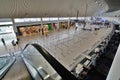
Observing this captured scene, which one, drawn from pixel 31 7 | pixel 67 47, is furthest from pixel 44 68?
pixel 31 7

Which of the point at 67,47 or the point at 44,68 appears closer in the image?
the point at 44,68

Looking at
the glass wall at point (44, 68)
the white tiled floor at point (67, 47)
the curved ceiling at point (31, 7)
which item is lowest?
the white tiled floor at point (67, 47)

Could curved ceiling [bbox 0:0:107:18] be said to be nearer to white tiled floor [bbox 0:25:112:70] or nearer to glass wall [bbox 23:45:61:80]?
white tiled floor [bbox 0:25:112:70]

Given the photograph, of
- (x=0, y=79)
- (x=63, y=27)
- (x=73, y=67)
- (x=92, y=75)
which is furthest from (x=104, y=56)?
(x=63, y=27)

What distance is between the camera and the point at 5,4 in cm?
368

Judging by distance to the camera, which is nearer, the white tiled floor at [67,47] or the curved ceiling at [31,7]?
the white tiled floor at [67,47]

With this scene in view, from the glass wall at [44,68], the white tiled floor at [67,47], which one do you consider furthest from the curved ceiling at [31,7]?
the glass wall at [44,68]

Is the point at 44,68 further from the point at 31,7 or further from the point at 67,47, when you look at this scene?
the point at 31,7

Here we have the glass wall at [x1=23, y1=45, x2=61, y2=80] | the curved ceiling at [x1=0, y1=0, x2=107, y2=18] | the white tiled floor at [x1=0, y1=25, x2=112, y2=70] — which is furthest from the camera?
the curved ceiling at [x1=0, y1=0, x2=107, y2=18]

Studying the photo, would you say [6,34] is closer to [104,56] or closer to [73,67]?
[73,67]

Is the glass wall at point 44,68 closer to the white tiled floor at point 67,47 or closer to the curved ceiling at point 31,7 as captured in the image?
the white tiled floor at point 67,47

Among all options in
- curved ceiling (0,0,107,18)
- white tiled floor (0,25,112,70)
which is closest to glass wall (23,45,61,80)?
white tiled floor (0,25,112,70)

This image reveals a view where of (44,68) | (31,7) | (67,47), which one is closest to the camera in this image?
(44,68)

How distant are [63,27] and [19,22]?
656cm
